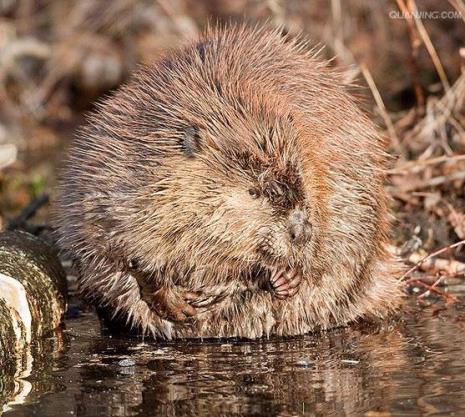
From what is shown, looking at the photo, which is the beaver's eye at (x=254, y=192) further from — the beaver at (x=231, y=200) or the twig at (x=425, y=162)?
the twig at (x=425, y=162)

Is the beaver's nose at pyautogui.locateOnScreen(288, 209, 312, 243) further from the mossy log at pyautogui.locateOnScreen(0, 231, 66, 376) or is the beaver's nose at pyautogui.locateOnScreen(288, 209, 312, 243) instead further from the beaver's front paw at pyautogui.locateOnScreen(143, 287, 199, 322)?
the mossy log at pyautogui.locateOnScreen(0, 231, 66, 376)

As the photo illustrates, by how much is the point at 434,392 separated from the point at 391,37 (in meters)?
7.23

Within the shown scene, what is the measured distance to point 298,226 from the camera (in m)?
4.04

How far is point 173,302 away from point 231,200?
1.62 ft

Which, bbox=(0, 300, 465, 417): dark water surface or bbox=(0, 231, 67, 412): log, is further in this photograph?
bbox=(0, 231, 67, 412): log

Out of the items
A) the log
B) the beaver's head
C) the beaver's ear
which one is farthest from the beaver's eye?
the log

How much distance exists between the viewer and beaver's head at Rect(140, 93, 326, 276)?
160 inches

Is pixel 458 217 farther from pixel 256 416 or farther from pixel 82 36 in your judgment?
pixel 82 36

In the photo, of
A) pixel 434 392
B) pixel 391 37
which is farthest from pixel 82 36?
pixel 434 392

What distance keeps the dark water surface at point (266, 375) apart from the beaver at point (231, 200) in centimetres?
15

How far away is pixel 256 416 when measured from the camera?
314 cm

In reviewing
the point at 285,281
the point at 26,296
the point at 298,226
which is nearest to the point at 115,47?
the point at 26,296

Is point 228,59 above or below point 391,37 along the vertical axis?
below

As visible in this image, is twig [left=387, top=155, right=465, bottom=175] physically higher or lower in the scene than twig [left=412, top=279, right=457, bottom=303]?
higher
